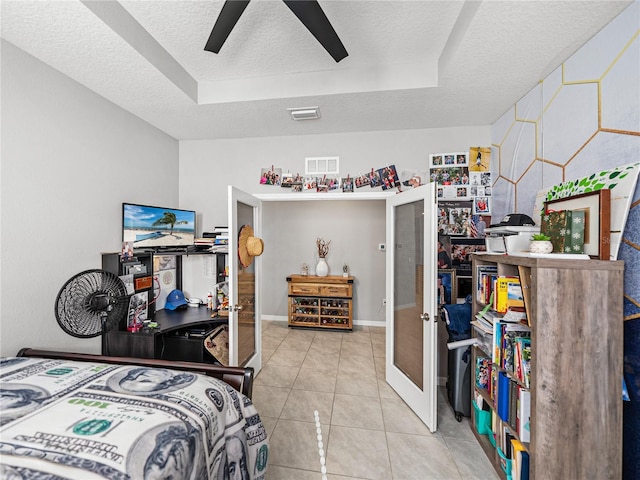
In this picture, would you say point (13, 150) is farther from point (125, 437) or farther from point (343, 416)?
point (343, 416)

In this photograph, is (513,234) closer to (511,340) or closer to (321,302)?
(511,340)

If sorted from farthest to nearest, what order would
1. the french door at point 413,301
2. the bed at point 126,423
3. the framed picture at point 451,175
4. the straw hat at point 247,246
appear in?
the framed picture at point 451,175
the straw hat at point 247,246
the french door at point 413,301
the bed at point 126,423

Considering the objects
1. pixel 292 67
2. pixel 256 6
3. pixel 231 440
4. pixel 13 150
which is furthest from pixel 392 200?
pixel 13 150

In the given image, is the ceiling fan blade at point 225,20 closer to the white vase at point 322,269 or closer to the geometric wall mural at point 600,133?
the geometric wall mural at point 600,133

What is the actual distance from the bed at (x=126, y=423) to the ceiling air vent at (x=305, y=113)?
216cm

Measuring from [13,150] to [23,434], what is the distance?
1696 mm

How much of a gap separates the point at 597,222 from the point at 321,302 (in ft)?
10.8

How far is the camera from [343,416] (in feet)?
6.97

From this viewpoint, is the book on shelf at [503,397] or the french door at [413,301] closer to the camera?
the book on shelf at [503,397]

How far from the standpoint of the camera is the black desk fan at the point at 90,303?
1.70m

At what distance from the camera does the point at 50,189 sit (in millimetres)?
1860

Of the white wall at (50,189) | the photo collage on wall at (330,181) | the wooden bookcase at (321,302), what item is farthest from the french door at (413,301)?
the white wall at (50,189)

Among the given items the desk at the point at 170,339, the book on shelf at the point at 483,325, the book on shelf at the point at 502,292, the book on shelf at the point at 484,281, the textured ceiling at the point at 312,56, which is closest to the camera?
the textured ceiling at the point at 312,56

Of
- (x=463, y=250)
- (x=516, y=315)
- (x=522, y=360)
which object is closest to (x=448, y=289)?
(x=463, y=250)
